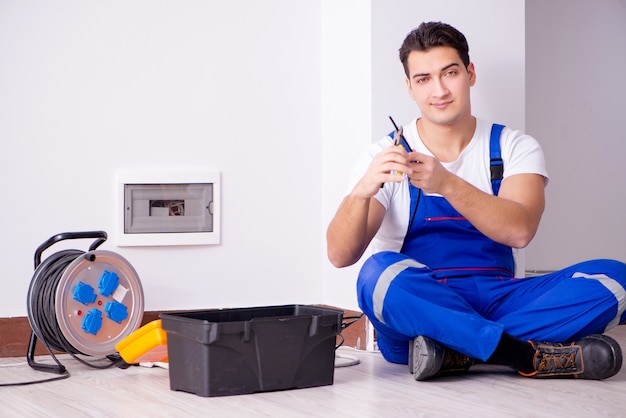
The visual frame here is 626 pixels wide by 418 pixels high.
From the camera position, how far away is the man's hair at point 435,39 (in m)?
2.73

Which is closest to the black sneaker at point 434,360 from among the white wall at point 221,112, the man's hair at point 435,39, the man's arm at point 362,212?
the man's arm at point 362,212

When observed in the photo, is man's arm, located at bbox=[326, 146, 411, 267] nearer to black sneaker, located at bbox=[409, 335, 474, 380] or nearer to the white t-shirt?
the white t-shirt

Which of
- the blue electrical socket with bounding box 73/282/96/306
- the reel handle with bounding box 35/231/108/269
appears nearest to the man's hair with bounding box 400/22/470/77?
the reel handle with bounding box 35/231/108/269

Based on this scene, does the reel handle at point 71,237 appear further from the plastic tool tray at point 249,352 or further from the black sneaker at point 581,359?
the black sneaker at point 581,359

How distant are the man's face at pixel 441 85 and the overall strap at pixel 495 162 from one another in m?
0.14

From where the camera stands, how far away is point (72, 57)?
3.08 m

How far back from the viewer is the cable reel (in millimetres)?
2727

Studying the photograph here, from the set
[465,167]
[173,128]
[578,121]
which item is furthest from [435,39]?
[578,121]

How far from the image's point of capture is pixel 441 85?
2.69m

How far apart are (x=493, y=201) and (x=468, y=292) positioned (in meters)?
0.35

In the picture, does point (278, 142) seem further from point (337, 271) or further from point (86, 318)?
point (86, 318)

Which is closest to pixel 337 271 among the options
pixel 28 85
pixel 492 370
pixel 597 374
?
pixel 492 370

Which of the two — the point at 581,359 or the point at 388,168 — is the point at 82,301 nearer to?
the point at 388,168

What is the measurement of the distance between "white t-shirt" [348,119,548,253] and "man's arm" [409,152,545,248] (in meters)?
0.09
